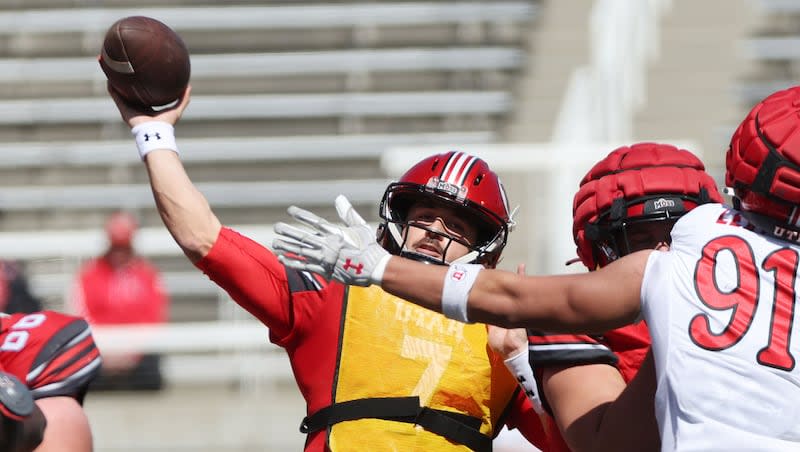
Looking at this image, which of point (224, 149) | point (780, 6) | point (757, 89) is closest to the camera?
point (757, 89)

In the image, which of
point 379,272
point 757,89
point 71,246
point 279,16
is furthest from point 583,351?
point 279,16

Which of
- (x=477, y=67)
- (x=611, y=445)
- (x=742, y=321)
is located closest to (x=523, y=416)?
(x=611, y=445)

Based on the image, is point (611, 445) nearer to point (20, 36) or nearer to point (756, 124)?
point (756, 124)

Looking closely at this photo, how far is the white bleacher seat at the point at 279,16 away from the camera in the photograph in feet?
36.0

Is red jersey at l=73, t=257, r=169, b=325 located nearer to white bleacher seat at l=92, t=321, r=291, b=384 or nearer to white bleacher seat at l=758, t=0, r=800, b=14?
white bleacher seat at l=92, t=321, r=291, b=384

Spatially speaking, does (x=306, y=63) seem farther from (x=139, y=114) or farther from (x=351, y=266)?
(x=351, y=266)

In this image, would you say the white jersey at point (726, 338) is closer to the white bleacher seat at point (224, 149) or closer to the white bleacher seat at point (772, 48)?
the white bleacher seat at point (772, 48)

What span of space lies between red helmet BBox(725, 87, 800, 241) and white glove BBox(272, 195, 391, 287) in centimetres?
69

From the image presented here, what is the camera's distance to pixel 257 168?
429 inches

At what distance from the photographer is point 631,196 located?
2.91 m

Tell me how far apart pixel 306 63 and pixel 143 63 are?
8233mm

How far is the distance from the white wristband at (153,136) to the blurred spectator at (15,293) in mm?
5758

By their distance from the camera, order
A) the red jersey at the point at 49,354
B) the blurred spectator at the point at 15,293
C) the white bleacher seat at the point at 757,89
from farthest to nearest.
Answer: the white bleacher seat at the point at 757,89 → the blurred spectator at the point at 15,293 → the red jersey at the point at 49,354

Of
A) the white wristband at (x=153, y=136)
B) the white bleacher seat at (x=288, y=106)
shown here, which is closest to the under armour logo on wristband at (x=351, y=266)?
the white wristband at (x=153, y=136)
